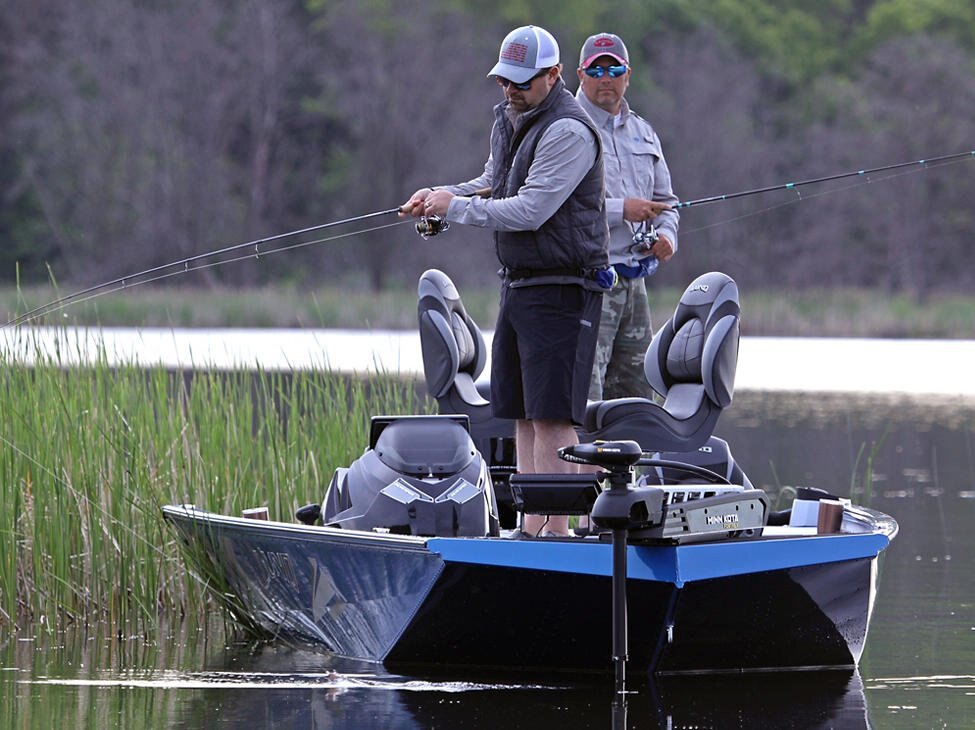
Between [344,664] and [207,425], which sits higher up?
[207,425]

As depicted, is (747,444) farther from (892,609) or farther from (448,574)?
(448,574)

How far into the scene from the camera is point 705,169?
36.3 m

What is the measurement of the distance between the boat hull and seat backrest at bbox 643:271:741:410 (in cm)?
81

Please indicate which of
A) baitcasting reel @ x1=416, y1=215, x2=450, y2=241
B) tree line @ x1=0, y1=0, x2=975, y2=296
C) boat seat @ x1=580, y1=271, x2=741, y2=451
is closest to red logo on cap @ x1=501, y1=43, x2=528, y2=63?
baitcasting reel @ x1=416, y1=215, x2=450, y2=241

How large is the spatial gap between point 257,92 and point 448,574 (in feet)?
103

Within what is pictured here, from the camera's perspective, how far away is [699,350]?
6500 millimetres

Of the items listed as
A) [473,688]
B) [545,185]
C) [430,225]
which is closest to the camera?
[473,688]

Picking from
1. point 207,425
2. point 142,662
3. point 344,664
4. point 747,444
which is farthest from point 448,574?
point 747,444

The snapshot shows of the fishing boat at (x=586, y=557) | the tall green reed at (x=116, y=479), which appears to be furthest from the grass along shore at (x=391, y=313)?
the fishing boat at (x=586, y=557)

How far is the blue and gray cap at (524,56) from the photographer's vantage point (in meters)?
5.82

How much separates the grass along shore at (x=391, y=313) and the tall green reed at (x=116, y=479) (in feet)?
51.9

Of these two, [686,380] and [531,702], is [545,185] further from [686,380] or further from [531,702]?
[531,702]

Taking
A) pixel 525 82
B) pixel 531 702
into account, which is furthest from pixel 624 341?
pixel 531 702

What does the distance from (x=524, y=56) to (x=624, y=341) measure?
136 centimetres
